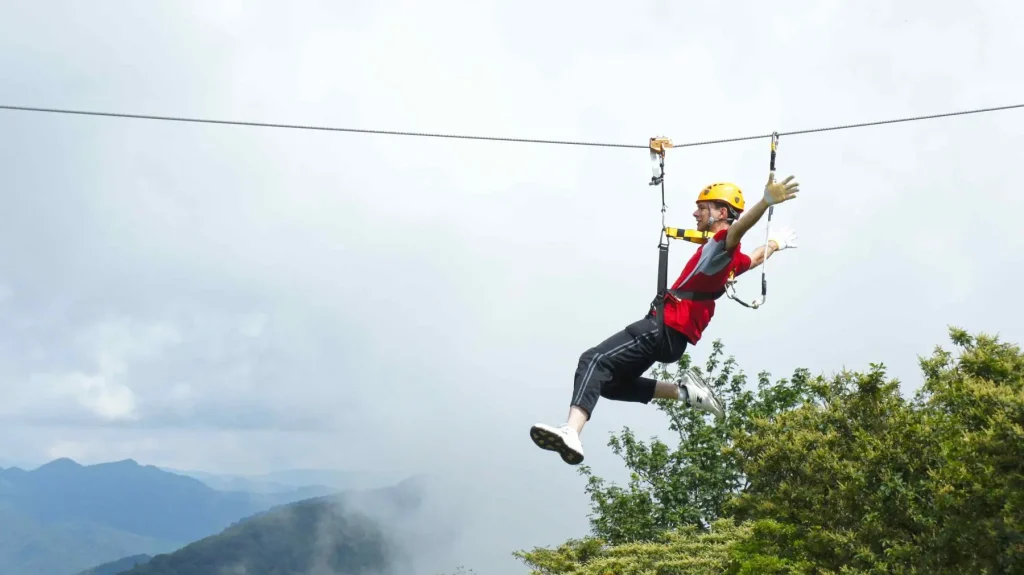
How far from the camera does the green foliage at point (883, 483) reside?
10516 millimetres

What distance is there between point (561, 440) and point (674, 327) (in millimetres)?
1089

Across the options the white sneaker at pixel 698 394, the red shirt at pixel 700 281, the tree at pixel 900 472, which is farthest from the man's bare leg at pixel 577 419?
the tree at pixel 900 472

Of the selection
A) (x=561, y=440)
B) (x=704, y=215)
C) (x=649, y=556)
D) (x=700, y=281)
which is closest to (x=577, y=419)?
(x=561, y=440)

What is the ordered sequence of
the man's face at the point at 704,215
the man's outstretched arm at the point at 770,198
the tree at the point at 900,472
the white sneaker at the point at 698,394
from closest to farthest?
the man's outstretched arm at the point at 770,198
the man's face at the point at 704,215
the white sneaker at the point at 698,394
the tree at the point at 900,472

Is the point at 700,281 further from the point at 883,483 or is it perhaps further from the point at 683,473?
the point at 683,473

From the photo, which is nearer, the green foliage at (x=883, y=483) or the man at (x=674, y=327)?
the man at (x=674, y=327)

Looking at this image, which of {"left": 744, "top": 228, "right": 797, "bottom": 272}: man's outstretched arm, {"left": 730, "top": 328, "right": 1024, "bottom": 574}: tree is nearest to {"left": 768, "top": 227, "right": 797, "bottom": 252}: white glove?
{"left": 744, "top": 228, "right": 797, "bottom": 272}: man's outstretched arm

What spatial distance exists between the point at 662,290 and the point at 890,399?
10.3 m

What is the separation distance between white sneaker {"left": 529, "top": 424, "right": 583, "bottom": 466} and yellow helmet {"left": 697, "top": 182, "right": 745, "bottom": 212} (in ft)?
5.98

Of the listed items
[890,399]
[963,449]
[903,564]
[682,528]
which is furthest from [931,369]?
[682,528]

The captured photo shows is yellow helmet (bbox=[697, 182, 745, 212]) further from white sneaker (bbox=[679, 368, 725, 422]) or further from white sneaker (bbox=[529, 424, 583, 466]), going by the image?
white sneaker (bbox=[529, 424, 583, 466])

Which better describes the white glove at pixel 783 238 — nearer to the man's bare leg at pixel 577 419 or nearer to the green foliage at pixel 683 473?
the man's bare leg at pixel 577 419

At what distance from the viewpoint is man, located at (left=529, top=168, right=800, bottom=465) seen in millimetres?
5527

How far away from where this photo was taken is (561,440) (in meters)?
5.49
